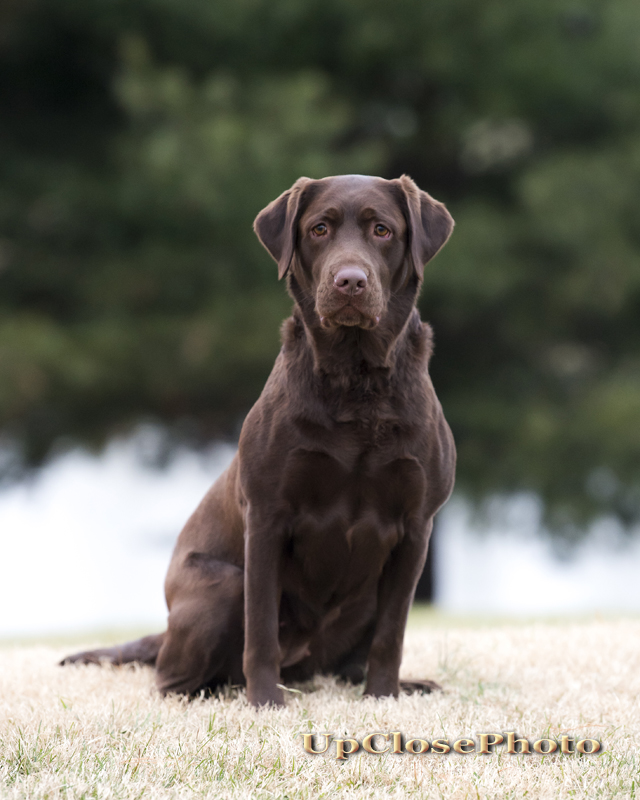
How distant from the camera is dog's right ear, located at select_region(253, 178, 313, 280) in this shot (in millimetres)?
3260

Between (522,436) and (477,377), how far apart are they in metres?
1.25

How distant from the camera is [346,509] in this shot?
310cm

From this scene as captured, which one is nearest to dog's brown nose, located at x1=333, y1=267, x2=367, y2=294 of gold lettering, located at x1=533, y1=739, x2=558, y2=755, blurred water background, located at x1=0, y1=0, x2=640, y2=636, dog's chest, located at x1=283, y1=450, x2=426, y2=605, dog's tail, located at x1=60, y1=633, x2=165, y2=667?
dog's chest, located at x1=283, y1=450, x2=426, y2=605

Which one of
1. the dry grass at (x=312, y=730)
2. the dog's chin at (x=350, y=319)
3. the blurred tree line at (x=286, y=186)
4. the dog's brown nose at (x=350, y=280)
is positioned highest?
the blurred tree line at (x=286, y=186)

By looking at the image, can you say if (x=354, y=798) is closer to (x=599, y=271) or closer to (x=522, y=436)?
(x=522, y=436)

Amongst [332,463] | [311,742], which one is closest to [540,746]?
[311,742]

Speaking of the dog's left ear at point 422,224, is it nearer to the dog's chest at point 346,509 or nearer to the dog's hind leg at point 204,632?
the dog's chest at point 346,509

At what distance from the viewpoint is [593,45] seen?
10391mm

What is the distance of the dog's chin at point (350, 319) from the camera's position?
9.86ft

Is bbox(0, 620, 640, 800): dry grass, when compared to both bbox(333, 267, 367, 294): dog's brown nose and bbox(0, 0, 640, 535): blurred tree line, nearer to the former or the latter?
bbox(333, 267, 367, 294): dog's brown nose

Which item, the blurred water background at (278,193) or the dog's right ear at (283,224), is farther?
the blurred water background at (278,193)

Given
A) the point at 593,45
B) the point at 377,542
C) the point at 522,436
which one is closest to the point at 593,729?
the point at 377,542

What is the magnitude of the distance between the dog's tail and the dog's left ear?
1.90 meters

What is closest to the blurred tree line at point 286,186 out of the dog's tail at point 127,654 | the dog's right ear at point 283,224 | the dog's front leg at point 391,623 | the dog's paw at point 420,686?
the dog's tail at point 127,654
